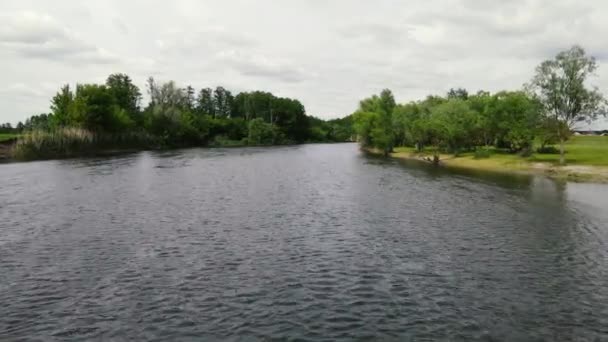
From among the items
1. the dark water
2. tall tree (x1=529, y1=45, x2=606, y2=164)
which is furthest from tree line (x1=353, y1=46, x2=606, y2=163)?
the dark water

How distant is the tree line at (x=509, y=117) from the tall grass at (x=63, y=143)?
3227 inches

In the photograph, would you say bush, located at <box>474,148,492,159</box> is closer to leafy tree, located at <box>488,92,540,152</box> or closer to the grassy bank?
the grassy bank

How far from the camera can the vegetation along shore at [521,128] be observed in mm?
75250

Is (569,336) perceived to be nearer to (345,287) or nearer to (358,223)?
(345,287)

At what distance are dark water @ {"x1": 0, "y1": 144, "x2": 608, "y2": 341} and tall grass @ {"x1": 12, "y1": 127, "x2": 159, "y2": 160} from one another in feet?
200

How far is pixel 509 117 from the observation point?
97.2 metres

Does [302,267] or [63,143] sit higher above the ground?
[63,143]

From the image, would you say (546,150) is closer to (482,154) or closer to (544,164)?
(482,154)

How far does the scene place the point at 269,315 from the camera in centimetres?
1877

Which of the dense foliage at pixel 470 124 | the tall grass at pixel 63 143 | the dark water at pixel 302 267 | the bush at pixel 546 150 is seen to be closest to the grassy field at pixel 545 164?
the bush at pixel 546 150

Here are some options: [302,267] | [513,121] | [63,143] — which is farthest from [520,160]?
[63,143]

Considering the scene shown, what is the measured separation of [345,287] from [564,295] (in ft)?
33.4

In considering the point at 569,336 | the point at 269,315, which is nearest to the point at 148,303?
the point at 269,315

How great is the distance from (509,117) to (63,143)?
10495cm
